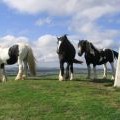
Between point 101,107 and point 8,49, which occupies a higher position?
point 8,49

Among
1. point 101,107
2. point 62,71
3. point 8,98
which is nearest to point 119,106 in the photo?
point 101,107

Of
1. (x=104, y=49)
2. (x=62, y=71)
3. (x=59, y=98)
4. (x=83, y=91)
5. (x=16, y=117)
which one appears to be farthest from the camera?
(x=104, y=49)

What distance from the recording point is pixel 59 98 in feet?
51.9

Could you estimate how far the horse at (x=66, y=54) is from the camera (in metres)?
21.9

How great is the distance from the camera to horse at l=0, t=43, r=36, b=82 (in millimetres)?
22531

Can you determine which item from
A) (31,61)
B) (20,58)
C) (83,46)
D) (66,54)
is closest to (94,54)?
(83,46)

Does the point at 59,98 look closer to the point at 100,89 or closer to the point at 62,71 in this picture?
the point at 100,89

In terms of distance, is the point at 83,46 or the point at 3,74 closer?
the point at 83,46

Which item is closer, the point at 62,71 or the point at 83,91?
the point at 83,91

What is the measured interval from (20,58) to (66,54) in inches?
96.6

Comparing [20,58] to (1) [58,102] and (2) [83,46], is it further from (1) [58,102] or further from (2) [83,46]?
(1) [58,102]

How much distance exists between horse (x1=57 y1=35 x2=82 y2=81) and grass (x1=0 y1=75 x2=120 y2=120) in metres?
3.02

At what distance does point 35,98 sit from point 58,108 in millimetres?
1798

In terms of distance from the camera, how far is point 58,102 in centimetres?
1515
